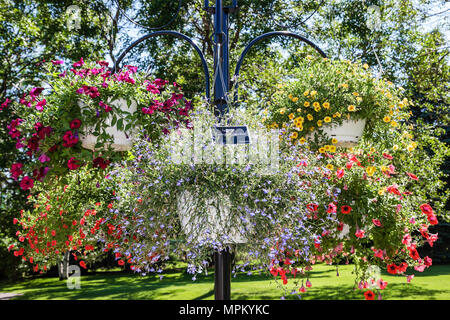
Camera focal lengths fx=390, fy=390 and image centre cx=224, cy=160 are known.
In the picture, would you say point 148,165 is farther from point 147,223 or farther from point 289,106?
point 289,106

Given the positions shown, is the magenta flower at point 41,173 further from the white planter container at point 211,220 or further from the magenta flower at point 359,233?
the magenta flower at point 359,233

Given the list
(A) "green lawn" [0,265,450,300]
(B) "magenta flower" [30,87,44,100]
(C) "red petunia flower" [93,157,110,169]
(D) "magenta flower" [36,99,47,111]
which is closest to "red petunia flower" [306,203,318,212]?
(C) "red petunia flower" [93,157,110,169]

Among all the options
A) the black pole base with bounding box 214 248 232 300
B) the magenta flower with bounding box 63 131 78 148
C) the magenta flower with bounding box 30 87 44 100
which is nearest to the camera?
the black pole base with bounding box 214 248 232 300

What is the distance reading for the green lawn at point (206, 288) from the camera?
7223 millimetres

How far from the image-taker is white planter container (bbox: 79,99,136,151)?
2.34m

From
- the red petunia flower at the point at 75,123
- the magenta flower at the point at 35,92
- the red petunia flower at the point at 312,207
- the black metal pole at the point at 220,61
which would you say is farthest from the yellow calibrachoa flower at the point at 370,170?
the magenta flower at the point at 35,92

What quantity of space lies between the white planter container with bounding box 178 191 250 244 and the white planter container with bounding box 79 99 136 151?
0.80 m

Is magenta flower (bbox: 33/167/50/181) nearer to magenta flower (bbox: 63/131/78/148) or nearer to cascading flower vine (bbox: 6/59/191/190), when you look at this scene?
cascading flower vine (bbox: 6/59/191/190)

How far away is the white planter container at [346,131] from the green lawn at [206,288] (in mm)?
4646
